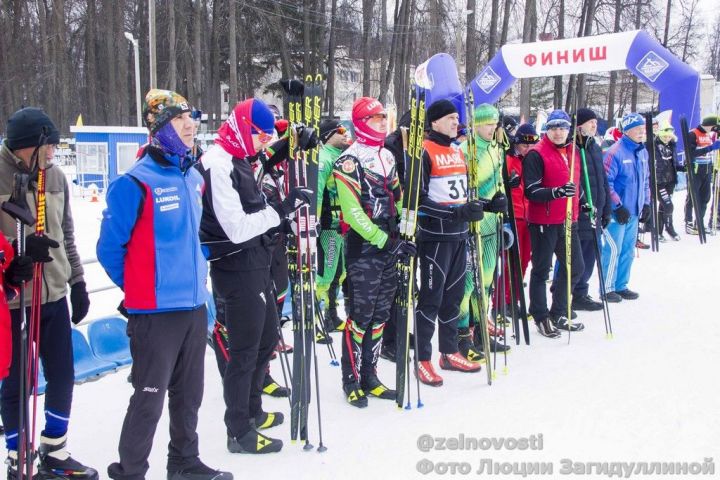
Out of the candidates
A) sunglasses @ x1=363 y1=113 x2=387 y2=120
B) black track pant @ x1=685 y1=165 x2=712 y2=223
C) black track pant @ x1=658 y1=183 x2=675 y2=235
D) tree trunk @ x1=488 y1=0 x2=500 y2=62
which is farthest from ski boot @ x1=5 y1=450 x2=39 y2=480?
tree trunk @ x1=488 y1=0 x2=500 y2=62

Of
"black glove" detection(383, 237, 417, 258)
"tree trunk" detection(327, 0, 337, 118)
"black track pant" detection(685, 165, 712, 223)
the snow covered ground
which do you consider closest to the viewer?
the snow covered ground

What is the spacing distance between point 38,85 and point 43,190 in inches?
1336

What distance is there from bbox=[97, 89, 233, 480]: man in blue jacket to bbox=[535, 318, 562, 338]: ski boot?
3.54 m

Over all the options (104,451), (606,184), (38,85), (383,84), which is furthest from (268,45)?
(104,451)

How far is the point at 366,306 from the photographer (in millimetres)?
3773

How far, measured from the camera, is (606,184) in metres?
5.91

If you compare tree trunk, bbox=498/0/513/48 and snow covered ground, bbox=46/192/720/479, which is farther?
tree trunk, bbox=498/0/513/48

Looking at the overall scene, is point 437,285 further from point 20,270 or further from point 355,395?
point 20,270

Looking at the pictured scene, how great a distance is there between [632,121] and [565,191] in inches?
79.4

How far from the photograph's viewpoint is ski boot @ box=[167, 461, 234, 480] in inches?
111

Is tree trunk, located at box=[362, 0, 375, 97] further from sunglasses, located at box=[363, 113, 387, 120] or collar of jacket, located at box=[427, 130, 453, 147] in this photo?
sunglasses, located at box=[363, 113, 387, 120]

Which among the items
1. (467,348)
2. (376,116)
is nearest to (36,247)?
(376,116)

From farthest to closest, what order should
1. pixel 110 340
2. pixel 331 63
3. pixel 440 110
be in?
1. pixel 331 63
2. pixel 110 340
3. pixel 440 110

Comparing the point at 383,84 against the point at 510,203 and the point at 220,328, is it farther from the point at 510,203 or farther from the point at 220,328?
the point at 220,328
